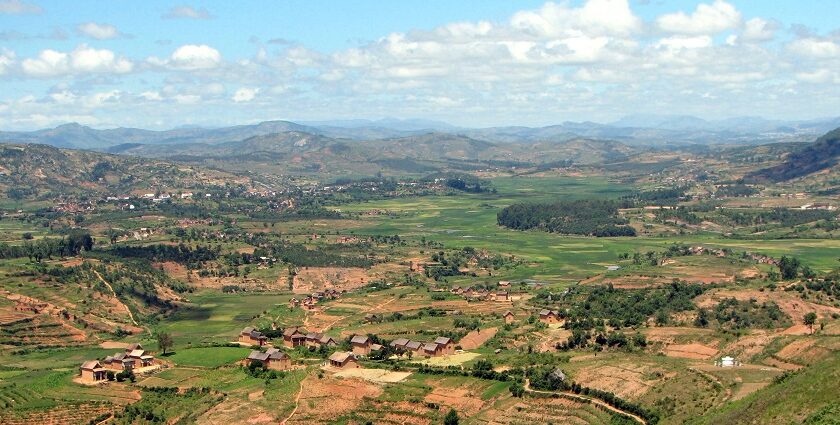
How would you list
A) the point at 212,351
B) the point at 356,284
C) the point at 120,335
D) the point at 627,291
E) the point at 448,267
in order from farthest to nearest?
the point at 448,267 → the point at 356,284 → the point at 627,291 → the point at 120,335 → the point at 212,351

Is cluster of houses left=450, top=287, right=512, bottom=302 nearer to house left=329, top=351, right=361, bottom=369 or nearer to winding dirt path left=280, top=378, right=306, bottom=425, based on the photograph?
house left=329, top=351, right=361, bottom=369

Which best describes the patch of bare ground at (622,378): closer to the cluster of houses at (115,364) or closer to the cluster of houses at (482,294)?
the cluster of houses at (115,364)

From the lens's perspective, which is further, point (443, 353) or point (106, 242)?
point (106, 242)

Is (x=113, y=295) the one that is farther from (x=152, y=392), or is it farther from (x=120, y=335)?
(x=152, y=392)

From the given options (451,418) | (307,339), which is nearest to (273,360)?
(307,339)

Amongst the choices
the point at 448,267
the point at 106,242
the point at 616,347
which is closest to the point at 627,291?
the point at 616,347

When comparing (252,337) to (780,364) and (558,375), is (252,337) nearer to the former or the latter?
(558,375)

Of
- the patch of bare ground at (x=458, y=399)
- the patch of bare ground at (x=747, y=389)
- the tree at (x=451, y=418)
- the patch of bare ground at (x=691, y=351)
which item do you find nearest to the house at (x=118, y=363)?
the patch of bare ground at (x=458, y=399)
